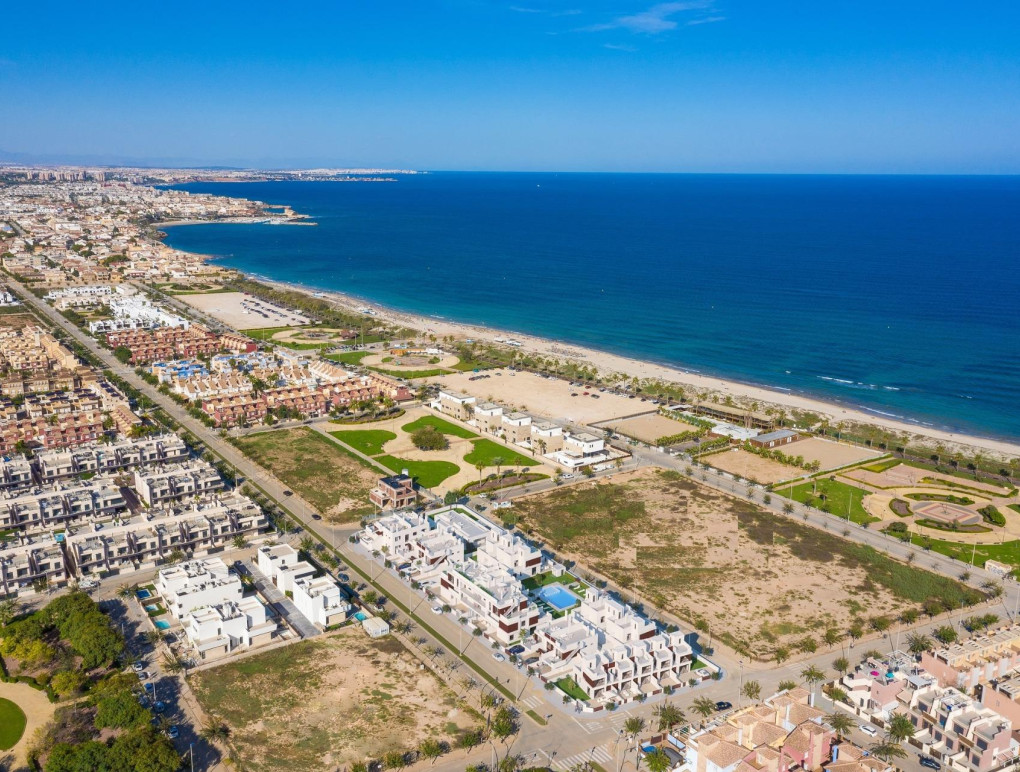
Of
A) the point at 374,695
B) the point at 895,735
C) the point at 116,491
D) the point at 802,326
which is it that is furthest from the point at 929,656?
the point at 802,326

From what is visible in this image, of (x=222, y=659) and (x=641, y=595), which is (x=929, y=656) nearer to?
(x=641, y=595)

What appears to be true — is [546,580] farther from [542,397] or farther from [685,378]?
[685,378]

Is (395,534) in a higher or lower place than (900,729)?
higher

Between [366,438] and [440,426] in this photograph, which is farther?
[440,426]

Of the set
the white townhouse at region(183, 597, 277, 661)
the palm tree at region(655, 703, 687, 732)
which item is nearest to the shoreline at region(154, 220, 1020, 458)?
the palm tree at region(655, 703, 687, 732)

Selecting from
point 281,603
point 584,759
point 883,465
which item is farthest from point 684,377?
point 584,759

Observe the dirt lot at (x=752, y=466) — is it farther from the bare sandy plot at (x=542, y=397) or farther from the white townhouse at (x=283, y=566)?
the white townhouse at (x=283, y=566)
